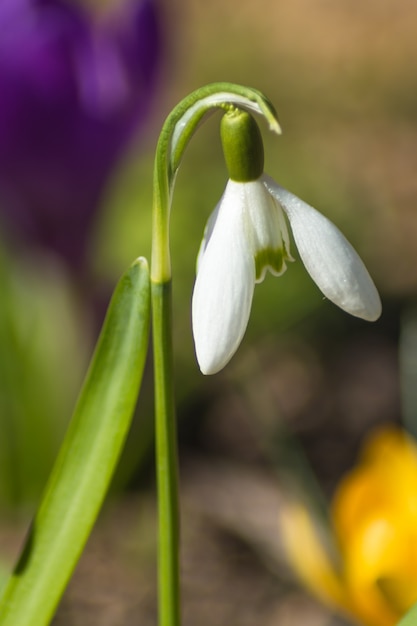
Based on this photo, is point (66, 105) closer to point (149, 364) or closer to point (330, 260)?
point (149, 364)

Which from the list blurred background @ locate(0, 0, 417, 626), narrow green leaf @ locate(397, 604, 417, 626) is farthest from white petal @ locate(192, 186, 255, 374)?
blurred background @ locate(0, 0, 417, 626)

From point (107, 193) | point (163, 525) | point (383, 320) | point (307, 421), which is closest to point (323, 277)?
point (163, 525)

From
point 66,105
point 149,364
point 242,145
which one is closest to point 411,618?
point 242,145

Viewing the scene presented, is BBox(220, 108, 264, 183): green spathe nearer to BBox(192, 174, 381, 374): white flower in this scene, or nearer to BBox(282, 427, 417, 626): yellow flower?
BBox(192, 174, 381, 374): white flower

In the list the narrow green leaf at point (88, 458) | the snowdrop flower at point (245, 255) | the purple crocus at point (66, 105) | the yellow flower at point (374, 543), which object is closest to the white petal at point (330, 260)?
the snowdrop flower at point (245, 255)

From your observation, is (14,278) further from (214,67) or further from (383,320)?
(214,67)
